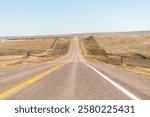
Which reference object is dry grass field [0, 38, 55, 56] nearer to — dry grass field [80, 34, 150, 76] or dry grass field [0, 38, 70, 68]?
dry grass field [0, 38, 70, 68]

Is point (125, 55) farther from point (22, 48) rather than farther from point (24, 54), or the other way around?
point (22, 48)

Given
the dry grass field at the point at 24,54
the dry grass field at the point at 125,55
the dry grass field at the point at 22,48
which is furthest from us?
the dry grass field at the point at 22,48

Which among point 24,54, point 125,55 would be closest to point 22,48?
point 24,54

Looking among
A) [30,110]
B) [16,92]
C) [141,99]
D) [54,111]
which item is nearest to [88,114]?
[54,111]

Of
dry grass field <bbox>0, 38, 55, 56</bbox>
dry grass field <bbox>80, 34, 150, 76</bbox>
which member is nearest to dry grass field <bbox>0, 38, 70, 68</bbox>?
dry grass field <bbox>0, 38, 55, 56</bbox>

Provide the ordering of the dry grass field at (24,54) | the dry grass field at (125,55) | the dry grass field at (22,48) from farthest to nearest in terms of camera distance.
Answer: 1. the dry grass field at (22,48)
2. the dry grass field at (24,54)
3. the dry grass field at (125,55)

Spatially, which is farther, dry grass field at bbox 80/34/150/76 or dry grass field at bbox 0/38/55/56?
dry grass field at bbox 0/38/55/56

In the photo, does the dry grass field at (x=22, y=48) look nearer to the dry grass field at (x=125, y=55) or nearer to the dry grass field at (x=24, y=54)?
the dry grass field at (x=24, y=54)

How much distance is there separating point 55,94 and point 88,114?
10.3 ft

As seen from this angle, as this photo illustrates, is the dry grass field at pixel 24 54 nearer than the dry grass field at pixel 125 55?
No

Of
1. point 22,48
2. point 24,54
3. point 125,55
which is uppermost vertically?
point 125,55

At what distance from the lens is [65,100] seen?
28.5 ft

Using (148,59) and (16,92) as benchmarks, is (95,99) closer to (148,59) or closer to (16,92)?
(16,92)

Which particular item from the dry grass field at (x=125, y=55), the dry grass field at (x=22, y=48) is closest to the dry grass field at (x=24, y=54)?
the dry grass field at (x=22, y=48)
